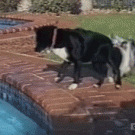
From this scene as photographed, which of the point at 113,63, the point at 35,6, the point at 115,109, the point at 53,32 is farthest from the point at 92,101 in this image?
the point at 35,6

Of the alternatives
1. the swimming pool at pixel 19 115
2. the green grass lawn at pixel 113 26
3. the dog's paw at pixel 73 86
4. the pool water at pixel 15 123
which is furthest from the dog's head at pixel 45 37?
the green grass lawn at pixel 113 26

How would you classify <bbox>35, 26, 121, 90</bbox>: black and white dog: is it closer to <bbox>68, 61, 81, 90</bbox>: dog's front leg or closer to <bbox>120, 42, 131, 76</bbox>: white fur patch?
<bbox>68, 61, 81, 90</bbox>: dog's front leg

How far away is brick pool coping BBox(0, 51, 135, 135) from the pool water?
0.39 m

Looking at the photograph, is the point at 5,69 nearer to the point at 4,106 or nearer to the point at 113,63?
the point at 4,106

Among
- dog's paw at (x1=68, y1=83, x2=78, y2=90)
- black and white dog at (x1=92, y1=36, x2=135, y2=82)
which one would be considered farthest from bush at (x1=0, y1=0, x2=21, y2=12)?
dog's paw at (x1=68, y1=83, x2=78, y2=90)

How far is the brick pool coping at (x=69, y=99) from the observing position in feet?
10.2

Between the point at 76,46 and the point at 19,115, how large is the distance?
136 cm

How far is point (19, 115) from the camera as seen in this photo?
4293 millimetres

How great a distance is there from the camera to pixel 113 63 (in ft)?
13.6

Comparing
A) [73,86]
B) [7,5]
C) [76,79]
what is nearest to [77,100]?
[73,86]

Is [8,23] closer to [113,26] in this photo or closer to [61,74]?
[113,26]

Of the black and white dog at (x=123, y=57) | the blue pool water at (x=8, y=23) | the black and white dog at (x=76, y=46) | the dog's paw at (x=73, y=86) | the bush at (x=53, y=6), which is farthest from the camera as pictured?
the bush at (x=53, y=6)

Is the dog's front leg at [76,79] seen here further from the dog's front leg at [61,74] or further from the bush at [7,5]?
the bush at [7,5]

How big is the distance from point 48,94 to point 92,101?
1.94ft
